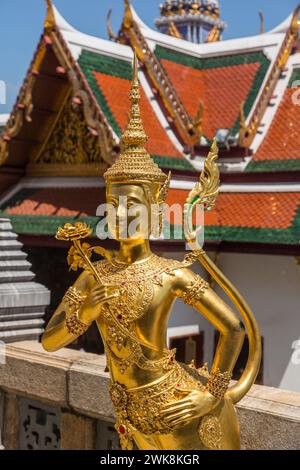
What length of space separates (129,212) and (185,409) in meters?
0.99

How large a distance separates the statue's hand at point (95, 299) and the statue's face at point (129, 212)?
28 cm

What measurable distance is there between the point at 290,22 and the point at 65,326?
9266 mm

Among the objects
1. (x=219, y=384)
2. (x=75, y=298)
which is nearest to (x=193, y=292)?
(x=219, y=384)

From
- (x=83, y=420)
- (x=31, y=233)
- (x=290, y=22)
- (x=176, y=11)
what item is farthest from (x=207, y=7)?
(x=83, y=420)

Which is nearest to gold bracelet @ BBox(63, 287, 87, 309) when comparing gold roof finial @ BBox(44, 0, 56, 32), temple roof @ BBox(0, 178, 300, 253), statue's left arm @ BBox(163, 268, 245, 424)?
statue's left arm @ BBox(163, 268, 245, 424)

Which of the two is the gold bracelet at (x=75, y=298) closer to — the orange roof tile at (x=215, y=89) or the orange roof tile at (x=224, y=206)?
the orange roof tile at (x=224, y=206)

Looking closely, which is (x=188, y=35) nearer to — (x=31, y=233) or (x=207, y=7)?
(x=207, y=7)

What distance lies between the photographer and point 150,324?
10.5 feet

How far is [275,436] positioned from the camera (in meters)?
3.62

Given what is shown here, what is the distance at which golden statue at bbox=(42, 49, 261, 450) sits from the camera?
10.3 ft

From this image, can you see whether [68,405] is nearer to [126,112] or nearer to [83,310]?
[83,310]

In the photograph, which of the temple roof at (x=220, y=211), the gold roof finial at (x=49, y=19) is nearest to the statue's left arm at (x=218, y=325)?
the temple roof at (x=220, y=211)

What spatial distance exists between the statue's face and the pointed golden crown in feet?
0.16

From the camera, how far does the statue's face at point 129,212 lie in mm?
3271
